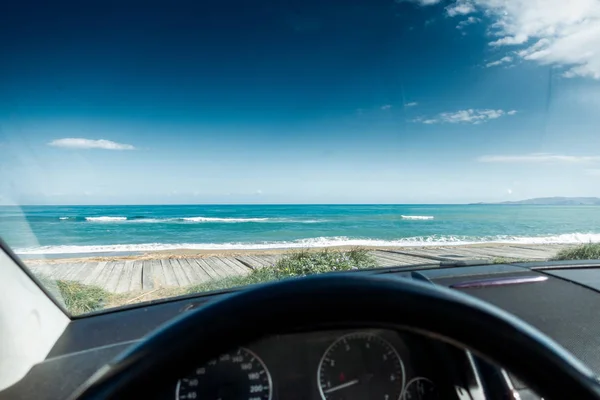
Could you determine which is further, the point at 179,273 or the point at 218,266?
the point at 218,266

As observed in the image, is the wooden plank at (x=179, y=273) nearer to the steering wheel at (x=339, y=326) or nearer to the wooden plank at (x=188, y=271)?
the wooden plank at (x=188, y=271)

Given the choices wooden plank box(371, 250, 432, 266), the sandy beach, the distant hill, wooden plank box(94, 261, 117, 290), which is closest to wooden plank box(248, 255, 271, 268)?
the sandy beach

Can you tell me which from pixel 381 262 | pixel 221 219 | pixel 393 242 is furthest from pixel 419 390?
pixel 221 219

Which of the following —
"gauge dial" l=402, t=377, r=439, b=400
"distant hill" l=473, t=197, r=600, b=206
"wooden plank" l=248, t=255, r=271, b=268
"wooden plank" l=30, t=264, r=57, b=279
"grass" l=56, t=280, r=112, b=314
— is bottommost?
"gauge dial" l=402, t=377, r=439, b=400

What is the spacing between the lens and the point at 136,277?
2.63 metres

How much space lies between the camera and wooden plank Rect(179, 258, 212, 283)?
103 inches

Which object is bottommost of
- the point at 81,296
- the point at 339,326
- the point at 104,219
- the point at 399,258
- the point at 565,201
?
the point at 81,296

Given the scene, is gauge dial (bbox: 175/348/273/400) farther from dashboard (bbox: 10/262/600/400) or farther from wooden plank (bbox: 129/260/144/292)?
wooden plank (bbox: 129/260/144/292)

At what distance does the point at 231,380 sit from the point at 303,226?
299 centimetres

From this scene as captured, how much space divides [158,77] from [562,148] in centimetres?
333

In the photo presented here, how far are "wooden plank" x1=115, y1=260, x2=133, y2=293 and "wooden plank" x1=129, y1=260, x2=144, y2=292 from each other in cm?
2

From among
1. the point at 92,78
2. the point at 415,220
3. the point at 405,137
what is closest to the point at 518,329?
the point at 92,78

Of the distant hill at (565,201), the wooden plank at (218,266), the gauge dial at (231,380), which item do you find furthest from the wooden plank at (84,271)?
the distant hill at (565,201)

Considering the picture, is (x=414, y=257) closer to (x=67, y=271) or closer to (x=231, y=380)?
(x=231, y=380)
